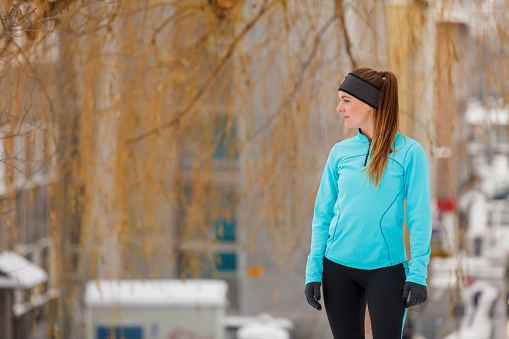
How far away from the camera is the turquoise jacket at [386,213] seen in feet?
5.94

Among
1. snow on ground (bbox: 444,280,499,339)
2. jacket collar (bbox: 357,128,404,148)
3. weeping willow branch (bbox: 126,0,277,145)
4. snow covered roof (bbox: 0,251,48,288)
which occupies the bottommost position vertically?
snow on ground (bbox: 444,280,499,339)

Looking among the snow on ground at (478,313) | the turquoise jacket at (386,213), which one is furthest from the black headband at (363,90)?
the snow on ground at (478,313)

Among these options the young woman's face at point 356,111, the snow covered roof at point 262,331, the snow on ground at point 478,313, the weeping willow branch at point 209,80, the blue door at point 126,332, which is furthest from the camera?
the snow on ground at point 478,313

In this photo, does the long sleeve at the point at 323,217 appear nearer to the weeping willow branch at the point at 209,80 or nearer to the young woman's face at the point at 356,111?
the young woman's face at the point at 356,111

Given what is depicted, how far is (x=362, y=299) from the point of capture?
1935mm

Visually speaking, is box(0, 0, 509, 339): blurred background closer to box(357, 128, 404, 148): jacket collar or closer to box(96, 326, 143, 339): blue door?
box(357, 128, 404, 148): jacket collar

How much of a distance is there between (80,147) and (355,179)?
80.9 inches

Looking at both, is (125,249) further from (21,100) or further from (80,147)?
(21,100)

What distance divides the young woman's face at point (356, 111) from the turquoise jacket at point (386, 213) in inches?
2.3

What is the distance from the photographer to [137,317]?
22.0 feet

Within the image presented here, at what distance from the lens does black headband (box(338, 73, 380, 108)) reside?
1.87 m

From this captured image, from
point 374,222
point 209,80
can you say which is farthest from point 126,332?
point 374,222

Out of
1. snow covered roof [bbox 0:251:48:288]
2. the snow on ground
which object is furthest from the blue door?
the snow on ground

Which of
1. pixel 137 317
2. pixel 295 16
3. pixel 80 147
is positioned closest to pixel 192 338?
pixel 137 317
